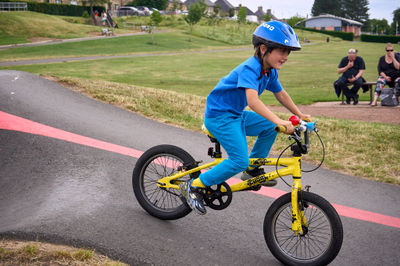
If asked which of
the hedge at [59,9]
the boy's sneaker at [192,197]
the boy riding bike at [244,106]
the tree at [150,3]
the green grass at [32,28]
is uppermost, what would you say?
the tree at [150,3]

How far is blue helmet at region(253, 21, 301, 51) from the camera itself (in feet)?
10.9

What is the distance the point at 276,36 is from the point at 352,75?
1106 cm

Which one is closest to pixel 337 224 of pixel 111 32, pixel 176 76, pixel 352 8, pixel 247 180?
pixel 247 180

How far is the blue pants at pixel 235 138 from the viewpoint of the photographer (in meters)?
3.53

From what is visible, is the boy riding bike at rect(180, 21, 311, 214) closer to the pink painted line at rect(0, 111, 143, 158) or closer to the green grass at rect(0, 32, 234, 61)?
the pink painted line at rect(0, 111, 143, 158)

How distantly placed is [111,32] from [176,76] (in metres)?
31.3

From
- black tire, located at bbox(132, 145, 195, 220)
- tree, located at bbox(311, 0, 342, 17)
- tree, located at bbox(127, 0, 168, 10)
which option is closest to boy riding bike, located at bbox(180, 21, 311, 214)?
black tire, located at bbox(132, 145, 195, 220)

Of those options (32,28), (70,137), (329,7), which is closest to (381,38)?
(32,28)

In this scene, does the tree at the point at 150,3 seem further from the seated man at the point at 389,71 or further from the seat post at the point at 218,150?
the seat post at the point at 218,150

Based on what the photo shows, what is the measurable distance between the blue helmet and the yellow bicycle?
703mm

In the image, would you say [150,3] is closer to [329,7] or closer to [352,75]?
[329,7]

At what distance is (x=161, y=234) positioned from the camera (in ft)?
12.4

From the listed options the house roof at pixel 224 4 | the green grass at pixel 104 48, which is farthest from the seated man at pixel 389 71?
the house roof at pixel 224 4

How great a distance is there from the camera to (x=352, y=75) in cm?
1327
